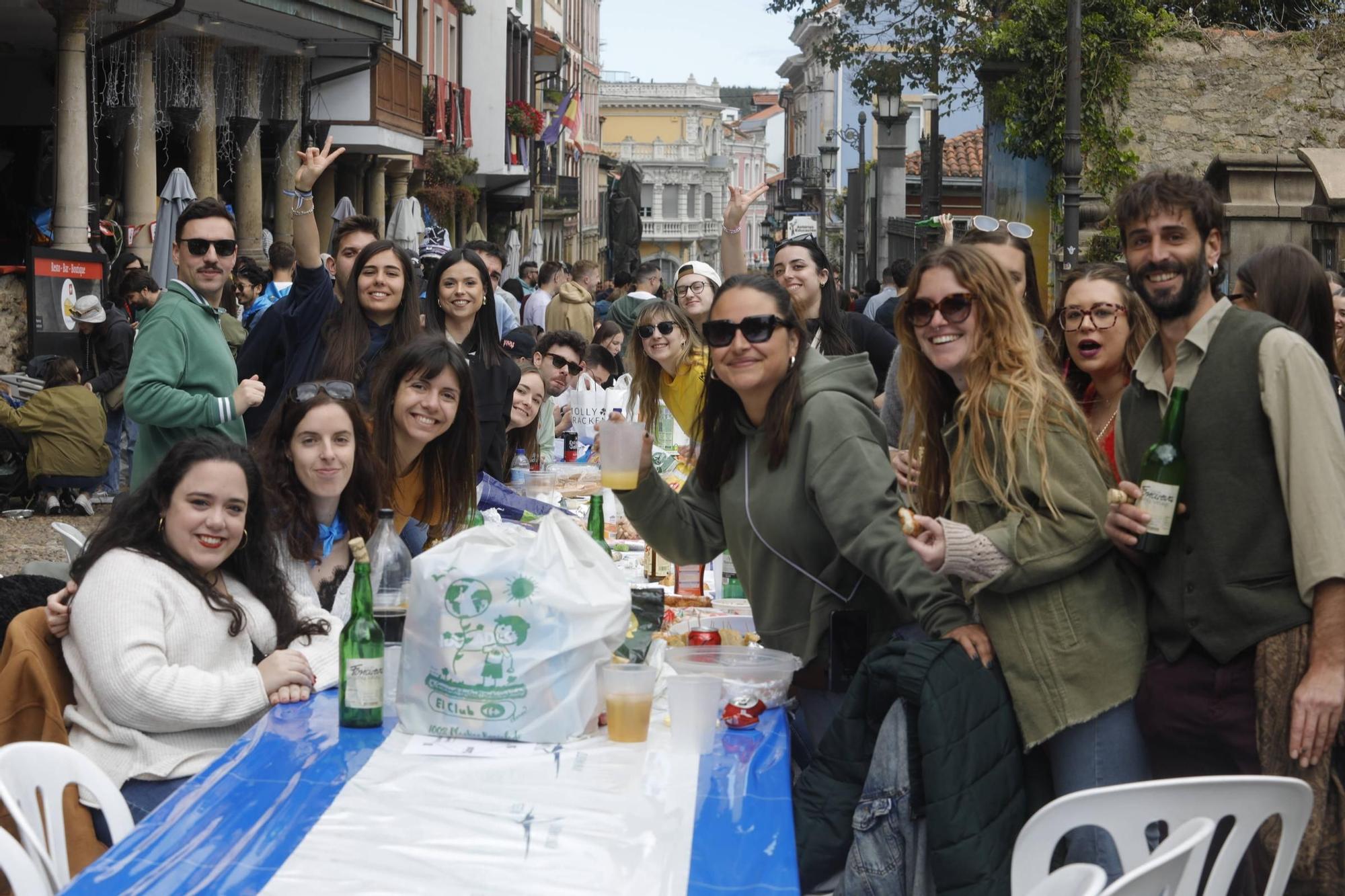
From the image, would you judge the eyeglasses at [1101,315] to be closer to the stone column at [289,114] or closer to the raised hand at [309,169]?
the raised hand at [309,169]

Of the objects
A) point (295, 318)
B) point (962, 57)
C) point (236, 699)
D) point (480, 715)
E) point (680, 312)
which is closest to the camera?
point (480, 715)

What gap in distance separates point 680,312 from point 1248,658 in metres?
4.25

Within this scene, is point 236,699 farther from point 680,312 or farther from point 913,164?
point 913,164

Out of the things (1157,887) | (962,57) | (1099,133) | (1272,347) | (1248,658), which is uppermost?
(962,57)

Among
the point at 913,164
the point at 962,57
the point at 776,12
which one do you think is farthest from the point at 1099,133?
the point at 913,164

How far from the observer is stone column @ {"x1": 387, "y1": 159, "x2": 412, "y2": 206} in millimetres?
26984

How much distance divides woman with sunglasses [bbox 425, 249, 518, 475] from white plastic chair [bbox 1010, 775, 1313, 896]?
393 cm

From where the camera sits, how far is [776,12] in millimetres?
22297

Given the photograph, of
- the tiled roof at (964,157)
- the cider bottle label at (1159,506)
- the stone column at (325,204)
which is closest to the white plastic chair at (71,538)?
the cider bottle label at (1159,506)

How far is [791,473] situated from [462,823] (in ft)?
4.43

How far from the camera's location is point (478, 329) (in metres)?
6.86

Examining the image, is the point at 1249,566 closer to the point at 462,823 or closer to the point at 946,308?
the point at 946,308

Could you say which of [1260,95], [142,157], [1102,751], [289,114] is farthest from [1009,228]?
[289,114]

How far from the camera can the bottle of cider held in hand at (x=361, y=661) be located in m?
3.28
